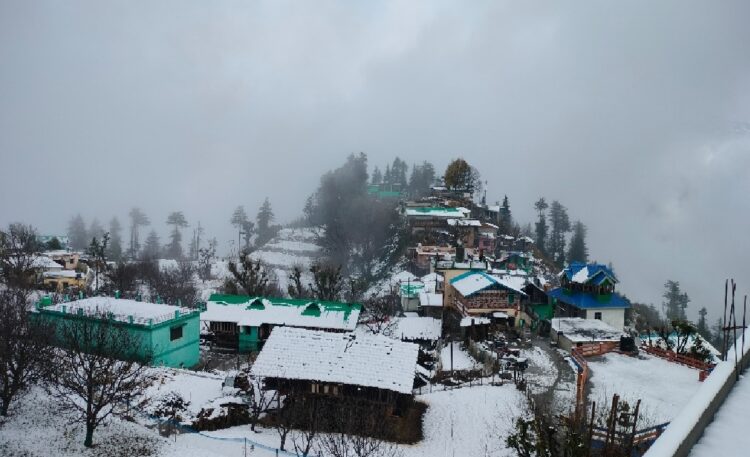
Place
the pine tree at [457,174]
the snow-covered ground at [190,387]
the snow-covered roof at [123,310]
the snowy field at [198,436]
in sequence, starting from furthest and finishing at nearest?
the pine tree at [457,174] < the snow-covered roof at [123,310] < the snow-covered ground at [190,387] < the snowy field at [198,436]

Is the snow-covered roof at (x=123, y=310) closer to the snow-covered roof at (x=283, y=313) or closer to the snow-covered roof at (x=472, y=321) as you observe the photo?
the snow-covered roof at (x=283, y=313)

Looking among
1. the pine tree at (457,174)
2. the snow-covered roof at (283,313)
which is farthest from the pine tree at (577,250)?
the snow-covered roof at (283,313)

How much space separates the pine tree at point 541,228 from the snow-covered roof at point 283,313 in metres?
58.8

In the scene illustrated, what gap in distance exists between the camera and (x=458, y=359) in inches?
1522

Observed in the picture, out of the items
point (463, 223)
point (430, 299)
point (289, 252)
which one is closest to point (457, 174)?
point (463, 223)

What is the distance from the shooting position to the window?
34969 mm

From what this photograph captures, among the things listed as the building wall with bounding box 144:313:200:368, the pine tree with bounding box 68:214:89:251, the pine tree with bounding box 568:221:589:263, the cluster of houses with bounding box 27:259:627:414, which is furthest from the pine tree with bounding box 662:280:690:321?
the pine tree with bounding box 68:214:89:251

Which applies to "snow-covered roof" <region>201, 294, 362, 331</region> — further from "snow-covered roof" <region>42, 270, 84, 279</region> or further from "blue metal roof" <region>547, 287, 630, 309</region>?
"snow-covered roof" <region>42, 270, 84, 279</region>

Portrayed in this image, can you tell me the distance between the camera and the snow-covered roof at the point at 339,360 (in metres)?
26.7

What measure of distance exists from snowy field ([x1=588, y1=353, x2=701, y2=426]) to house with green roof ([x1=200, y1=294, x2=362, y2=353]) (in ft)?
71.4

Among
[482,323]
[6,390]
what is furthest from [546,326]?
[6,390]

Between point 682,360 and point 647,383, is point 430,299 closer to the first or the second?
point 682,360

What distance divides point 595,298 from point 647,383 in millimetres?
25622

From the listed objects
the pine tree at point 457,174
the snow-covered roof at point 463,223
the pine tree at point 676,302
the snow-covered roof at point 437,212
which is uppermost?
the pine tree at point 457,174
